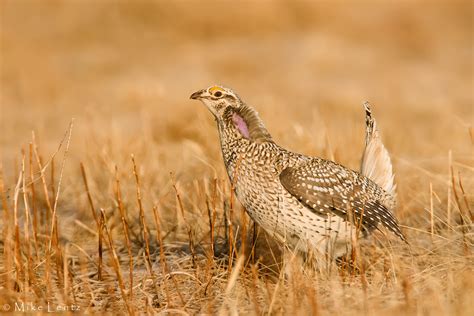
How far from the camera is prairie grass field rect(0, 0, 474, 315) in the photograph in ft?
11.4

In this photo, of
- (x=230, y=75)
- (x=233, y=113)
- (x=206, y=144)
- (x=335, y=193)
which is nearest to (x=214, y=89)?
(x=233, y=113)

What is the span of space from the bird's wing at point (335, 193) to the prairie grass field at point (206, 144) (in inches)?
7.3

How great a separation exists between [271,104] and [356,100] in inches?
138

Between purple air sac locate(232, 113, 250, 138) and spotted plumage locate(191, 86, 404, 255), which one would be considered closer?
spotted plumage locate(191, 86, 404, 255)

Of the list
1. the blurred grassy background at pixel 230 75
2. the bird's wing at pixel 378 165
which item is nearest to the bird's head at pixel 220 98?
the bird's wing at pixel 378 165

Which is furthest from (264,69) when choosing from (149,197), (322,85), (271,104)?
(149,197)

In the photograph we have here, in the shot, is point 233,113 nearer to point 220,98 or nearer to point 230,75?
point 220,98

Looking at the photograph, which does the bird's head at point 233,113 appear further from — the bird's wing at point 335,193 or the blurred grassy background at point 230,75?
the blurred grassy background at point 230,75

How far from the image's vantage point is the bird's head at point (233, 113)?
409 centimetres

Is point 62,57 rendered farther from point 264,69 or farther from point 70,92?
point 264,69

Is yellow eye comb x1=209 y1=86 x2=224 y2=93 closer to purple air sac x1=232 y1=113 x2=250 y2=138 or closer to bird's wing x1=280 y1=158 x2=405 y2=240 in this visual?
purple air sac x1=232 y1=113 x2=250 y2=138

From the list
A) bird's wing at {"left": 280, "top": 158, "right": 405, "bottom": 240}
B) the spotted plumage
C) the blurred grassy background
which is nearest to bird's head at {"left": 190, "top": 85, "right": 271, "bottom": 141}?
the spotted plumage

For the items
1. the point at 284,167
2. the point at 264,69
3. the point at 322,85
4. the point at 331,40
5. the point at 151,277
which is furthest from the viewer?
the point at 331,40

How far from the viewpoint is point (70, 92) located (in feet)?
36.9
